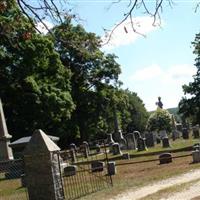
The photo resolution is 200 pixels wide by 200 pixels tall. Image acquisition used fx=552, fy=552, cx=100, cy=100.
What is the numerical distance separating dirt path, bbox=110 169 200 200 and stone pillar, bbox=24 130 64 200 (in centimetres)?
189

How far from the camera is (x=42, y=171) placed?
52.1 feet

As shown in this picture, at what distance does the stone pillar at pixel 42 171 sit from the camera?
15789 mm

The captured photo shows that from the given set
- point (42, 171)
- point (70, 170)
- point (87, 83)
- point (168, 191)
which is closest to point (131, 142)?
point (87, 83)

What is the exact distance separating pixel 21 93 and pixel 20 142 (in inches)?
602

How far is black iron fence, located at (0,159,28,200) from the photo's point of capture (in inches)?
790

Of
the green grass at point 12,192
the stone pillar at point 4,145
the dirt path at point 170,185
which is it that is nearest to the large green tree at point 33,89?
the stone pillar at point 4,145

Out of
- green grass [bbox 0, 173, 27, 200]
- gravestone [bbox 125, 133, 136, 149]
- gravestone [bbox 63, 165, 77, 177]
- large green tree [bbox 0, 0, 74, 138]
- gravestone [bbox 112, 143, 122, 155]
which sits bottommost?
green grass [bbox 0, 173, 27, 200]

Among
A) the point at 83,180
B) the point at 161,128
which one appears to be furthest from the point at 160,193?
the point at 161,128

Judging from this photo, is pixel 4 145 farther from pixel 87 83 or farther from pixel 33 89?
pixel 87 83

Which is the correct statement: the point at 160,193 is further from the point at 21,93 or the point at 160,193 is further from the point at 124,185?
the point at 21,93

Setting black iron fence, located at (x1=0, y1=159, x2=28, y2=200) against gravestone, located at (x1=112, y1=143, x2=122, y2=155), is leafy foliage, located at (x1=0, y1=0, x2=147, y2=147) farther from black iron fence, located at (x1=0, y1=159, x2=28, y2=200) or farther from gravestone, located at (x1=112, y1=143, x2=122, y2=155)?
gravestone, located at (x1=112, y1=143, x2=122, y2=155)

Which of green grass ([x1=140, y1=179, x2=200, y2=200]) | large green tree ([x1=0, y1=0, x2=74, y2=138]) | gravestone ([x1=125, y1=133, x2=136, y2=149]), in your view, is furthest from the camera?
large green tree ([x1=0, y1=0, x2=74, y2=138])

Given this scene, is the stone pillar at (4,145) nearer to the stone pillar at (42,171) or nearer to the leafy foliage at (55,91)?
the leafy foliage at (55,91)

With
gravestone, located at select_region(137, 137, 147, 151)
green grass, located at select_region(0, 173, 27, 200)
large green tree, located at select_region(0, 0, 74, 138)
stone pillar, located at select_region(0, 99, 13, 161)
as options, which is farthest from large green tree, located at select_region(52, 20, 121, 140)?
green grass, located at select_region(0, 173, 27, 200)
